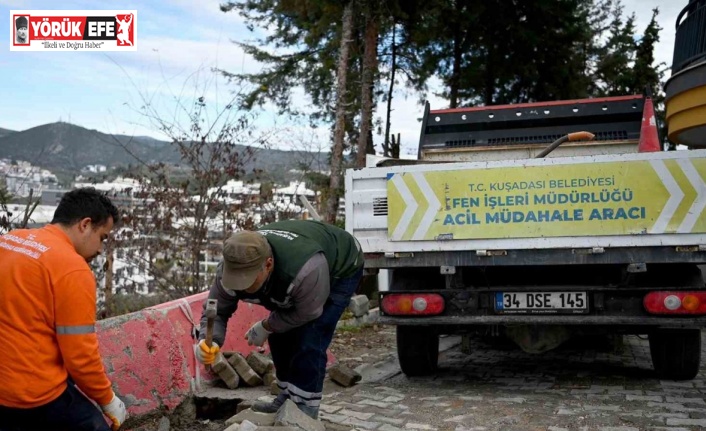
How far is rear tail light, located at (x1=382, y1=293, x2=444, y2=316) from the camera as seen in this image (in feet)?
18.3

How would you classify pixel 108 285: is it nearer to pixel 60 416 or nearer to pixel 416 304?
pixel 416 304

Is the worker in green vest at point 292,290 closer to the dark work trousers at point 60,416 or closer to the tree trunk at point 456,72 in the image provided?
the dark work trousers at point 60,416

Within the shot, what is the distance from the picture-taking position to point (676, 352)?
5.66m

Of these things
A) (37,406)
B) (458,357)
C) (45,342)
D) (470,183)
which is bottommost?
(458,357)

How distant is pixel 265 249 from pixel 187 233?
5413 mm

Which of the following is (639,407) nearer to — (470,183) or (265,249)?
(470,183)

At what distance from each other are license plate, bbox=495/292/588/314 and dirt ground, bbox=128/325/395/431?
158 centimetres

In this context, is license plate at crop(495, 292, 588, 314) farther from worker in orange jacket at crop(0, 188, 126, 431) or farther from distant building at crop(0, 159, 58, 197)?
distant building at crop(0, 159, 58, 197)

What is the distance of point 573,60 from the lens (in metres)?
18.6

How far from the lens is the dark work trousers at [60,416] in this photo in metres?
2.86

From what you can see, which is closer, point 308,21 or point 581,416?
point 581,416

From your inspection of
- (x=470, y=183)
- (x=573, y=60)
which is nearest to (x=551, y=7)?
(x=573, y=60)

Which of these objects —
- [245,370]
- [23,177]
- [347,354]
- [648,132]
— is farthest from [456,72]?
[245,370]

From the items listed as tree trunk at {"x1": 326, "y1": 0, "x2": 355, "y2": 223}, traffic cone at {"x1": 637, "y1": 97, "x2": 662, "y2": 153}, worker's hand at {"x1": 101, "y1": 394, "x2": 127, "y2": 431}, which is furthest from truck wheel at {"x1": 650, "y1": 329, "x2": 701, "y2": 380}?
tree trunk at {"x1": 326, "y1": 0, "x2": 355, "y2": 223}
